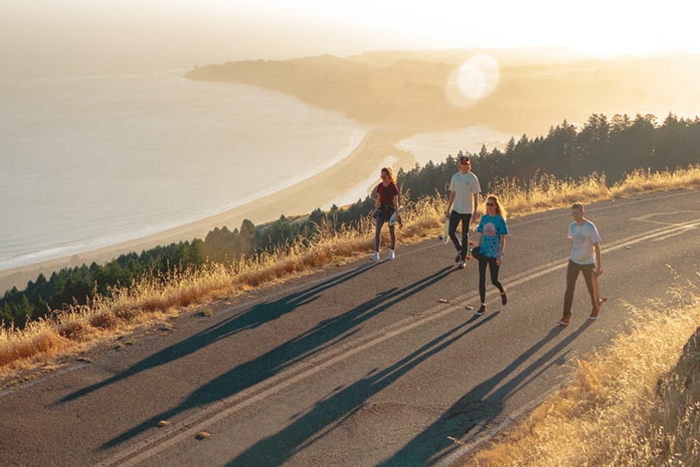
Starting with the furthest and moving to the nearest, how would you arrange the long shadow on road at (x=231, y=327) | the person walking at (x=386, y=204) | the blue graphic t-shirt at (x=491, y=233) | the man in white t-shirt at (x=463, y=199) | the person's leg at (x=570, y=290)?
the person walking at (x=386, y=204)
the man in white t-shirt at (x=463, y=199)
the blue graphic t-shirt at (x=491, y=233)
the person's leg at (x=570, y=290)
the long shadow on road at (x=231, y=327)

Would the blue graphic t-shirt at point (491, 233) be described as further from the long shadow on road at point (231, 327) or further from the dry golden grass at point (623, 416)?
the long shadow on road at point (231, 327)

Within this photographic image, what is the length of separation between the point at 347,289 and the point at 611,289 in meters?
4.75

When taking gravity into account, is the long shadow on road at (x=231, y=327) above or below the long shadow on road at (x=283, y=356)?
above

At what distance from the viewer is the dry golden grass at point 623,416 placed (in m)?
5.64

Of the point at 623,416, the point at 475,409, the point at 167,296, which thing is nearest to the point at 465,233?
the point at 167,296

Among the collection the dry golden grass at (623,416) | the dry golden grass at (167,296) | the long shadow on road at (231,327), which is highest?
the dry golden grass at (167,296)

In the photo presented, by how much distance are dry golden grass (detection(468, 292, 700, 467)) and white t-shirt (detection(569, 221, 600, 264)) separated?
Answer: 1972 mm

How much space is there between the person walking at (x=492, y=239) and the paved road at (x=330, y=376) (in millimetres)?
604

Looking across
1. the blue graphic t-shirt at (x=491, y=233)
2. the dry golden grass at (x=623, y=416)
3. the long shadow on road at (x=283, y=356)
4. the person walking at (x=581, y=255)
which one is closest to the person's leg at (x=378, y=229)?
the long shadow on road at (x=283, y=356)

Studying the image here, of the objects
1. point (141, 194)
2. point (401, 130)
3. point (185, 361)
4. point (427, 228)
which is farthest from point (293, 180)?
point (185, 361)

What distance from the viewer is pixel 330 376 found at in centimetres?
861

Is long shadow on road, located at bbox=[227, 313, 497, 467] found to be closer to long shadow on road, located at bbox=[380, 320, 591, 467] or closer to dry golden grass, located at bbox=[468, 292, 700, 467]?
long shadow on road, located at bbox=[380, 320, 591, 467]

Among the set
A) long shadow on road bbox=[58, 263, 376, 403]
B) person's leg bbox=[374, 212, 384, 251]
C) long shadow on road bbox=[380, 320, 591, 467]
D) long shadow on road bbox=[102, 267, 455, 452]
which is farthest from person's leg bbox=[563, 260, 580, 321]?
person's leg bbox=[374, 212, 384, 251]

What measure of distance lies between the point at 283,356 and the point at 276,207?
7350cm
